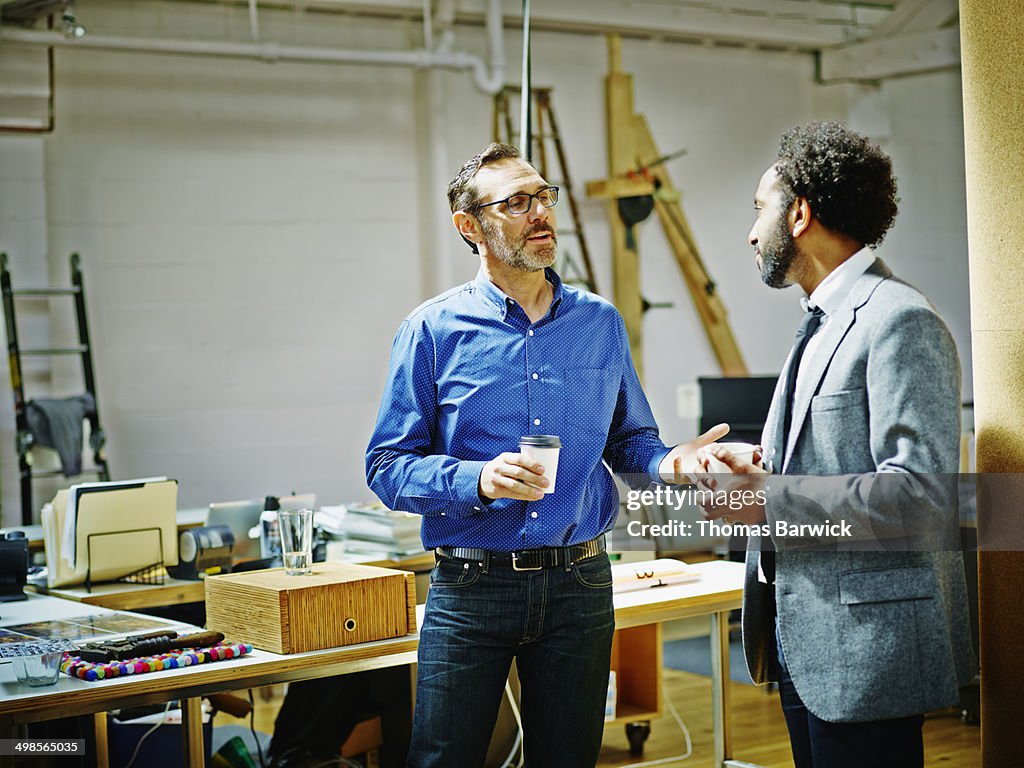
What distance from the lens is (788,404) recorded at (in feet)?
5.98

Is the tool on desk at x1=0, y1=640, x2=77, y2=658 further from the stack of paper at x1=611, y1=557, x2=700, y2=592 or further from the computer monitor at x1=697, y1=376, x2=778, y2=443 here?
the computer monitor at x1=697, y1=376, x2=778, y2=443

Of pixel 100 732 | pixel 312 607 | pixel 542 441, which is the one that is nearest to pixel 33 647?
pixel 100 732

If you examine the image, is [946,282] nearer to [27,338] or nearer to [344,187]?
[344,187]

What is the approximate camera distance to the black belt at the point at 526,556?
209 centimetres

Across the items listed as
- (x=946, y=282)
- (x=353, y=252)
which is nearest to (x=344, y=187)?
(x=353, y=252)

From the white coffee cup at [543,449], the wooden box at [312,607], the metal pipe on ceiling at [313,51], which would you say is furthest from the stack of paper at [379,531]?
the metal pipe on ceiling at [313,51]

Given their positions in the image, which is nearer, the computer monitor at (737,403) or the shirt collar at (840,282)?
the shirt collar at (840,282)

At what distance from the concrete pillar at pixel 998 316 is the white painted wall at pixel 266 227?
4.52m

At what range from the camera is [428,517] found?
2.15 m

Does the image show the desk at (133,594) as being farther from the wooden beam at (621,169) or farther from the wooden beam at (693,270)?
the wooden beam at (693,270)

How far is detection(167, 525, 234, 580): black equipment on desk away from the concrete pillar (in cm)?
229

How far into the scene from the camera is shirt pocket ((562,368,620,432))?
220 cm

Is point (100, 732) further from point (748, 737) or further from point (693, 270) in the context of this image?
point (693, 270)

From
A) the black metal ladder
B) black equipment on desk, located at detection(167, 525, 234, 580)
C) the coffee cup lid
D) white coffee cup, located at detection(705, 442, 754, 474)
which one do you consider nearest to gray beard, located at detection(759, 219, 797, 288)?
white coffee cup, located at detection(705, 442, 754, 474)
